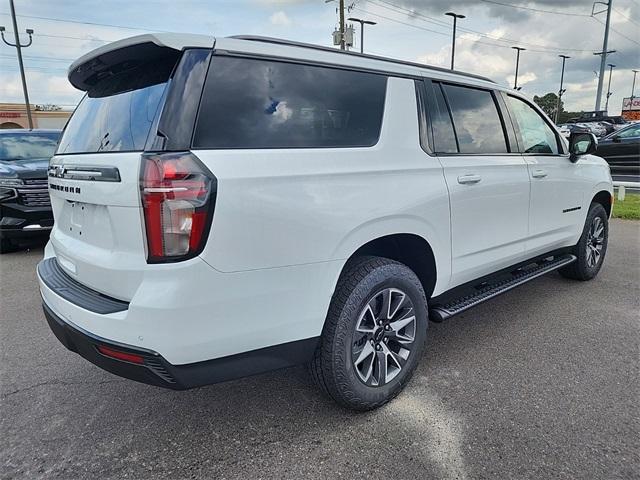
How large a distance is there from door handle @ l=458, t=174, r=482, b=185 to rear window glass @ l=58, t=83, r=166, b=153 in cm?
187

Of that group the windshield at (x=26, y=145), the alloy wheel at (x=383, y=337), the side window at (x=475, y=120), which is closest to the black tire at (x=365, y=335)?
the alloy wheel at (x=383, y=337)

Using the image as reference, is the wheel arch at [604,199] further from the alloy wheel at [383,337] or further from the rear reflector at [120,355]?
the rear reflector at [120,355]

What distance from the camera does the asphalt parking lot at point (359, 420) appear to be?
217 centimetres

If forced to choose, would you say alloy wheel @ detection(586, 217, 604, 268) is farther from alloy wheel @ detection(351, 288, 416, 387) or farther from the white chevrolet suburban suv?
alloy wheel @ detection(351, 288, 416, 387)

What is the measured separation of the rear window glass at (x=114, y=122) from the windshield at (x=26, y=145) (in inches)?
199

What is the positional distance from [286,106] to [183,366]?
1.27m

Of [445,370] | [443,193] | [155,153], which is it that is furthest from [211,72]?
[445,370]

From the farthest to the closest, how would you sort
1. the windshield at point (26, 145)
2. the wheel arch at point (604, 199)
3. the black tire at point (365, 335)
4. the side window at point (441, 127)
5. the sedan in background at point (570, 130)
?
the windshield at point (26, 145) < the wheel arch at point (604, 199) < the sedan in background at point (570, 130) < the side window at point (441, 127) < the black tire at point (365, 335)

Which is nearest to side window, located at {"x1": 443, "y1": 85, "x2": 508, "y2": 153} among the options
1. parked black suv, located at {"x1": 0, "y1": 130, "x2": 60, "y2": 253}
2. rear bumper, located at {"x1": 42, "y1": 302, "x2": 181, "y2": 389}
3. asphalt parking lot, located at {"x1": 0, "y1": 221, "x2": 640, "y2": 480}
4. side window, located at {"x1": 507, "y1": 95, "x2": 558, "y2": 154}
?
side window, located at {"x1": 507, "y1": 95, "x2": 558, "y2": 154}

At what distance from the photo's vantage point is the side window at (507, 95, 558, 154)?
374 cm

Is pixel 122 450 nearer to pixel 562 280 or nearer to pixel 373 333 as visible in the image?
pixel 373 333

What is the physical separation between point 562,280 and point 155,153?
4.53 m

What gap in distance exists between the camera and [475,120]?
3305 mm

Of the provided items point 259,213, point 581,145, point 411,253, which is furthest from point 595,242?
point 259,213
